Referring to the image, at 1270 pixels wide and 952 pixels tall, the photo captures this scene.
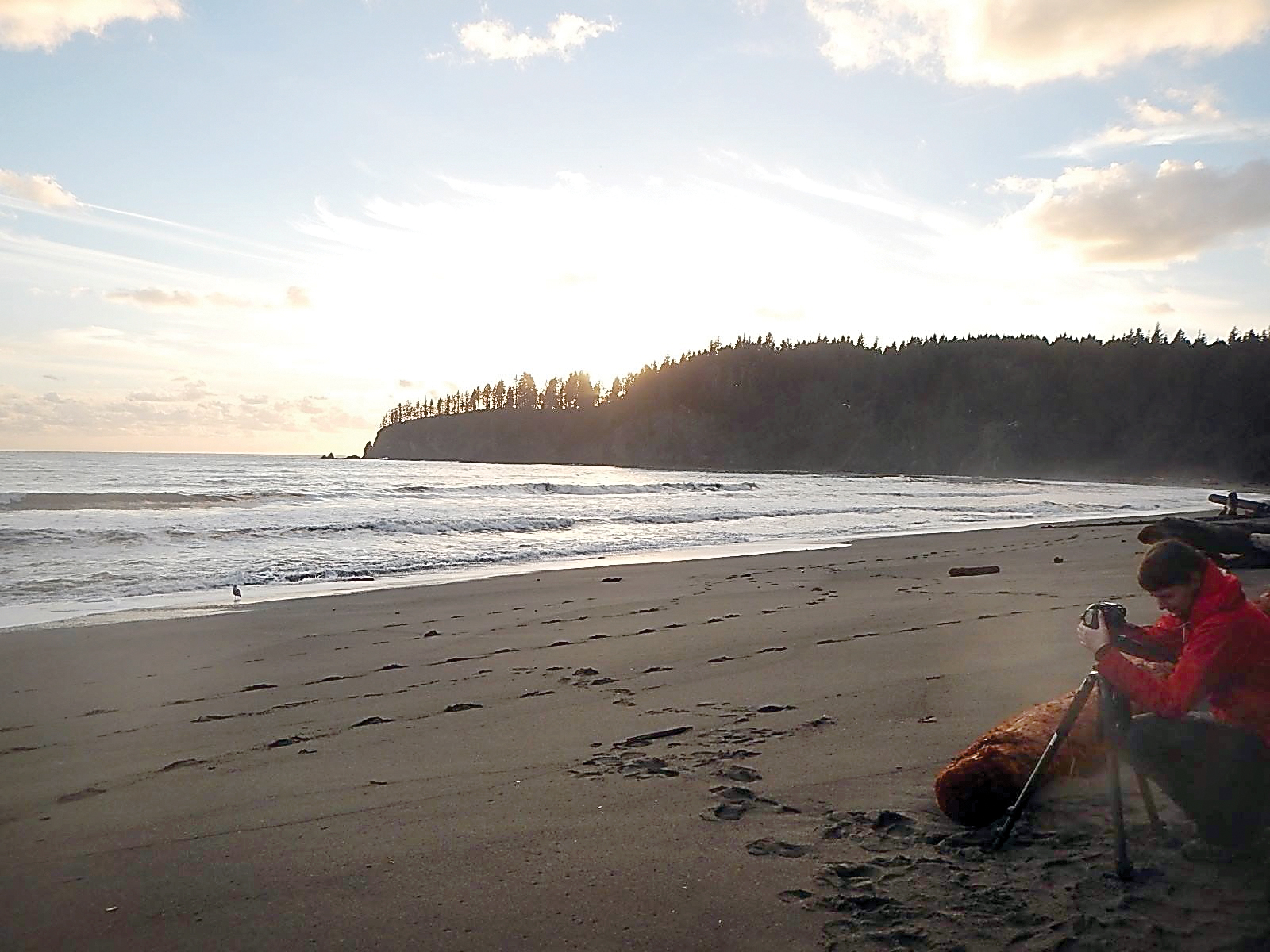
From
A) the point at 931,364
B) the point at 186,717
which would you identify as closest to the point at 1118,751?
the point at 186,717

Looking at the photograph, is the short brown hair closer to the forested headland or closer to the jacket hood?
the jacket hood

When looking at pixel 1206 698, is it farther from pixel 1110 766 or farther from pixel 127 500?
pixel 127 500

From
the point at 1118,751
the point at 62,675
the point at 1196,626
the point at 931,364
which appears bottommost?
the point at 62,675

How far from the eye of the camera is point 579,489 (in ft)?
122

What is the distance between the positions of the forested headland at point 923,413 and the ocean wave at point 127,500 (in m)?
66.9

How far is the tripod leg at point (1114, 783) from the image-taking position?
2.67 metres

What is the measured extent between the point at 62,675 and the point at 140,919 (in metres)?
4.43

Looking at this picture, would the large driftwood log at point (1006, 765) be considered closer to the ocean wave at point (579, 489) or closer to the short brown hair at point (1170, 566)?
the short brown hair at point (1170, 566)

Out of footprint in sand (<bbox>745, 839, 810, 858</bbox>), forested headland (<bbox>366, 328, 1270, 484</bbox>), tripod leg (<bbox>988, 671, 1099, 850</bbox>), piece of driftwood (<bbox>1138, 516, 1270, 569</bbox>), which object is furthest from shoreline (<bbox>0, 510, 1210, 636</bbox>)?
forested headland (<bbox>366, 328, 1270, 484</bbox>)

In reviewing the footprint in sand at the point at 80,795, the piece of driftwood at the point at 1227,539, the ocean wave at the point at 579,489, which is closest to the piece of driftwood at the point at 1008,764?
the footprint in sand at the point at 80,795

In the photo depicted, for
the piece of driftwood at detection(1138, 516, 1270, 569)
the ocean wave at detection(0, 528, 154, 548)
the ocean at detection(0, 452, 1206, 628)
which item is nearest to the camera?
the piece of driftwood at detection(1138, 516, 1270, 569)

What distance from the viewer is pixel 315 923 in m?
2.71

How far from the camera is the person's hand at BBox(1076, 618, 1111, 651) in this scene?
2768 mm

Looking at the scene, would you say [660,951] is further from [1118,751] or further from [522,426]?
[522,426]
